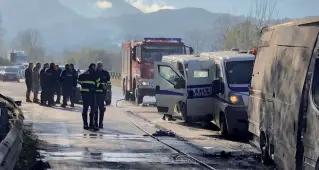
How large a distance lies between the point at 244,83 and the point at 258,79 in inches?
184

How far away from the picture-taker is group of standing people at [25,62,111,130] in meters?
18.2

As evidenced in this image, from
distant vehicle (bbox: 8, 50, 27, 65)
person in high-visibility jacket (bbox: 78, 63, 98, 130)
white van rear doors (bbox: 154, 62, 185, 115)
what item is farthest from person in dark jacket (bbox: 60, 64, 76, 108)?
distant vehicle (bbox: 8, 50, 27, 65)

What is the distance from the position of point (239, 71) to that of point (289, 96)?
26.7ft

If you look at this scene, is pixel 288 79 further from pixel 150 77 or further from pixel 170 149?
pixel 150 77

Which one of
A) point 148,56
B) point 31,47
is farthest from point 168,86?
point 31,47

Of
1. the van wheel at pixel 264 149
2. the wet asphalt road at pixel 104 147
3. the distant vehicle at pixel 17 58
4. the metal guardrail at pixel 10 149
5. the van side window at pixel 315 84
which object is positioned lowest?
the wet asphalt road at pixel 104 147

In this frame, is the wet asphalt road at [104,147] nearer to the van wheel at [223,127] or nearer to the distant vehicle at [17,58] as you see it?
the van wheel at [223,127]

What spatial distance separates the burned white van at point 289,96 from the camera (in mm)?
8602

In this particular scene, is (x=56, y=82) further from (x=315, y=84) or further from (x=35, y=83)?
(x=315, y=84)

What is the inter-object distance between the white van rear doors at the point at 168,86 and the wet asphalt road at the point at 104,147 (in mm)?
809

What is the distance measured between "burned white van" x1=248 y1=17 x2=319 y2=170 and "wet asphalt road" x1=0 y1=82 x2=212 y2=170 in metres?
1.55

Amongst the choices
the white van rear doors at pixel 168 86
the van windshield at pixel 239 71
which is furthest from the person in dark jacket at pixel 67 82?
the van windshield at pixel 239 71

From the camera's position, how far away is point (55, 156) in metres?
12.6

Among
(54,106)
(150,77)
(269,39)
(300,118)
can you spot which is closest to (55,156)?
(269,39)
